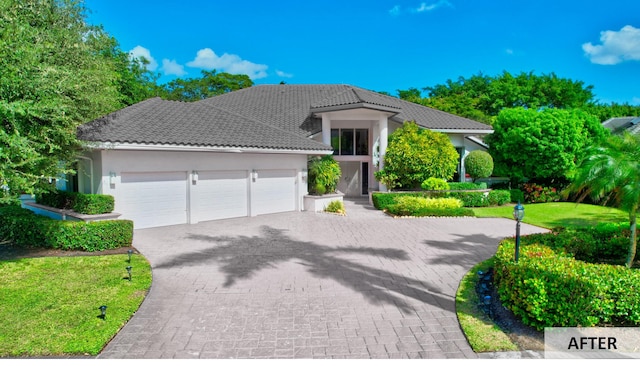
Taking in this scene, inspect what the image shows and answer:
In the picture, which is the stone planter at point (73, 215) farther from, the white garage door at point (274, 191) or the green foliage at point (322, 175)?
the green foliage at point (322, 175)

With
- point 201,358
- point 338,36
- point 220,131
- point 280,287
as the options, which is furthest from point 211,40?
point 201,358

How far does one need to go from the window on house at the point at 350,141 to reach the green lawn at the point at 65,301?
15.2 meters

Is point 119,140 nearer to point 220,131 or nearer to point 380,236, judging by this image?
point 220,131

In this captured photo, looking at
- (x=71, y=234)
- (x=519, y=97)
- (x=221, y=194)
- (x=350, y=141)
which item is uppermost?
(x=519, y=97)

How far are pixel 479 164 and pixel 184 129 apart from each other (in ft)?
54.8

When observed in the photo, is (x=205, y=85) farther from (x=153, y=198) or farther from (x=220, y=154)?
(x=153, y=198)

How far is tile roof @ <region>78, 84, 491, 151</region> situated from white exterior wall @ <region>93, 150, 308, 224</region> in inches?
25.0

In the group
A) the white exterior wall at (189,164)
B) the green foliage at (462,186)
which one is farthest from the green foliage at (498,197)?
the white exterior wall at (189,164)

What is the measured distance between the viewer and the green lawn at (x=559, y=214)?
608 inches

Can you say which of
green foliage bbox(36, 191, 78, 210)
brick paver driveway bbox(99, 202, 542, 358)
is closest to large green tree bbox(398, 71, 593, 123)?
brick paver driveway bbox(99, 202, 542, 358)

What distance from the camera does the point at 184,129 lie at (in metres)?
14.7

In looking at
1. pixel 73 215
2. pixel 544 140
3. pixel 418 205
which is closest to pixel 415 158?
pixel 418 205

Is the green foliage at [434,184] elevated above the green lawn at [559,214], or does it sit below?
above

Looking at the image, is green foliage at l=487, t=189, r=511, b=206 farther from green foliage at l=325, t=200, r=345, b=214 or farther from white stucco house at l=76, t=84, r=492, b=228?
green foliage at l=325, t=200, r=345, b=214
